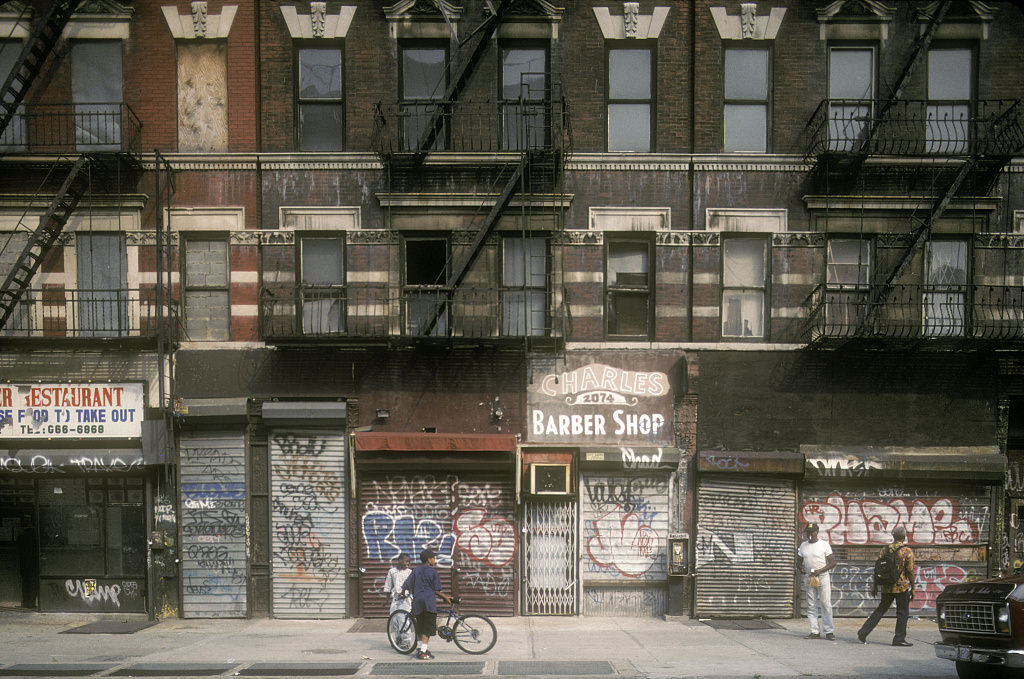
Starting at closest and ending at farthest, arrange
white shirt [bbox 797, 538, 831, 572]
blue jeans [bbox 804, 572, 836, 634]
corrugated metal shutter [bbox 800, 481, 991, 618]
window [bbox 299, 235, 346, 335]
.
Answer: blue jeans [bbox 804, 572, 836, 634] < white shirt [bbox 797, 538, 831, 572] < corrugated metal shutter [bbox 800, 481, 991, 618] < window [bbox 299, 235, 346, 335]

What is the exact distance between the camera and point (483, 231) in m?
13.0

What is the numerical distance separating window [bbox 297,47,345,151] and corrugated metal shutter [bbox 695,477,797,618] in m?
9.65

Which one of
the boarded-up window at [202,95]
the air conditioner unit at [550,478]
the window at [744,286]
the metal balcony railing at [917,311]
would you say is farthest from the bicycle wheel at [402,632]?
the boarded-up window at [202,95]

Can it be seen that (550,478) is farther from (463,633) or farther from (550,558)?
(463,633)

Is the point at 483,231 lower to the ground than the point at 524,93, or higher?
lower

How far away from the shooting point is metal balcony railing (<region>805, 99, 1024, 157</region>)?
13.3m

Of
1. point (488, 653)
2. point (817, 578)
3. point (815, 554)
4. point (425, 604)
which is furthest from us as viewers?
point (815, 554)

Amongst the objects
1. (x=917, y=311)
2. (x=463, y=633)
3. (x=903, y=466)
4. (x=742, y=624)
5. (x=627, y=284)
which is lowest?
(x=742, y=624)

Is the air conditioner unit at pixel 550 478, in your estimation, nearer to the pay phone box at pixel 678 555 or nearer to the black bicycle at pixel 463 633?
the pay phone box at pixel 678 555

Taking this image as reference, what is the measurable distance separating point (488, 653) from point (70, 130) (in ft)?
39.7

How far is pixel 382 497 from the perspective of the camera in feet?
44.0

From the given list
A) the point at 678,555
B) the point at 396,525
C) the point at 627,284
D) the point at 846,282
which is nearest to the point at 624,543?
the point at 678,555

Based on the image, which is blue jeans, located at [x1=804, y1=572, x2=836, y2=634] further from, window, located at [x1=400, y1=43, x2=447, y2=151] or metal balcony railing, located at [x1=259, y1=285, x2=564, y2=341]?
window, located at [x1=400, y1=43, x2=447, y2=151]

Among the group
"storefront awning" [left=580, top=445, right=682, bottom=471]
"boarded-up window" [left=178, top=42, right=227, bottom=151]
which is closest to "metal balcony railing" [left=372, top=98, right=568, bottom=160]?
"boarded-up window" [left=178, top=42, right=227, bottom=151]
